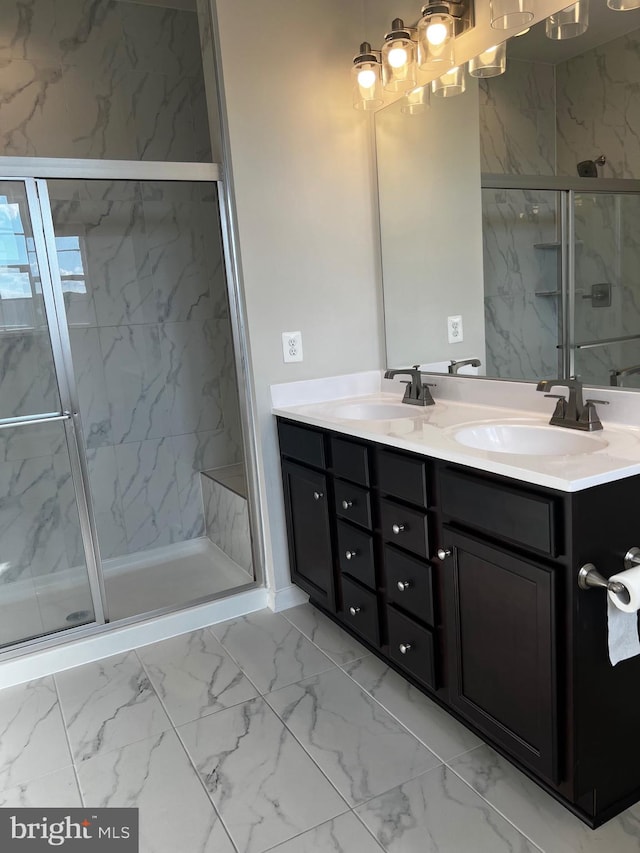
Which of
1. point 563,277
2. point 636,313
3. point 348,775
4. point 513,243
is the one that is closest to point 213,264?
point 513,243

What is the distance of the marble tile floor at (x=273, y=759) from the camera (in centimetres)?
153

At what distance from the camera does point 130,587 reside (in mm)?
3146

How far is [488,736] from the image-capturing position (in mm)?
1686

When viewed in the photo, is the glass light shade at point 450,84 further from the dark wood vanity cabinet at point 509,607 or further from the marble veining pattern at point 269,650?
the marble veining pattern at point 269,650

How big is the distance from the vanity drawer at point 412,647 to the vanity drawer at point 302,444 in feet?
1.95

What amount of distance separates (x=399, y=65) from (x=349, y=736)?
2285mm

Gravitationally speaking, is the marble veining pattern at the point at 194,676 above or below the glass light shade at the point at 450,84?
→ below

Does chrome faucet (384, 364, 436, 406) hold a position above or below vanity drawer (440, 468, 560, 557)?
above

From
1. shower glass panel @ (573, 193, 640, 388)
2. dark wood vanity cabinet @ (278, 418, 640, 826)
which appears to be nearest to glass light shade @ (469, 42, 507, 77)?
shower glass panel @ (573, 193, 640, 388)

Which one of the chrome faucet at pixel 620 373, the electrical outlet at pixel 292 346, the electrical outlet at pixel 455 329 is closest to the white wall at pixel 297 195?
the electrical outlet at pixel 292 346

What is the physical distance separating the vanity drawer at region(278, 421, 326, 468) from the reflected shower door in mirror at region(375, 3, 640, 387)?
23.5 inches

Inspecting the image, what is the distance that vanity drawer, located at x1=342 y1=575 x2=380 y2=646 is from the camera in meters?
2.14

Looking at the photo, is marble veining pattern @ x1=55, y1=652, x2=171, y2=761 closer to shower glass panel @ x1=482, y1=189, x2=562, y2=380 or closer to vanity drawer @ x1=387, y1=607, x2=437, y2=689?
vanity drawer @ x1=387, y1=607, x2=437, y2=689

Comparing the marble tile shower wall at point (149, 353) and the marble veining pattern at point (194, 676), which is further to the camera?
the marble tile shower wall at point (149, 353)
